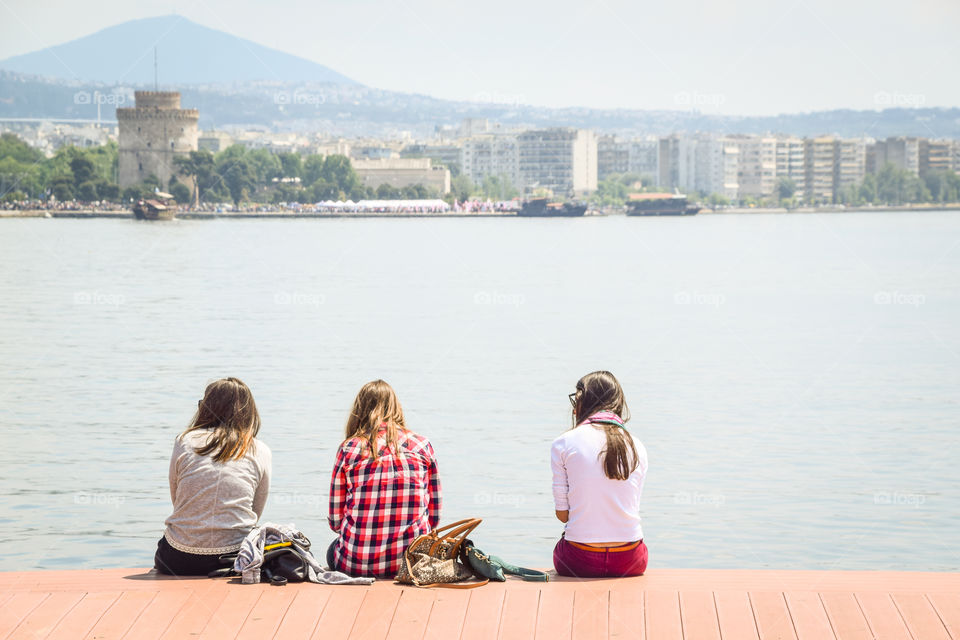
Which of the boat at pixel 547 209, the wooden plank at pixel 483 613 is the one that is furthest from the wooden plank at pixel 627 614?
the boat at pixel 547 209

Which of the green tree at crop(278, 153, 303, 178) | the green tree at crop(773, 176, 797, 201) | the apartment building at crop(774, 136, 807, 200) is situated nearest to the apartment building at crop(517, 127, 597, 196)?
the green tree at crop(773, 176, 797, 201)

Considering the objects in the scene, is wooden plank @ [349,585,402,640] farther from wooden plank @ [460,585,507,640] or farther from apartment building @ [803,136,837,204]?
apartment building @ [803,136,837,204]

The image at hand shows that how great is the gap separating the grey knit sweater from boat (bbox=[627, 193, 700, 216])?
12706 cm

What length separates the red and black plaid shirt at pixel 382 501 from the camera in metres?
4.64

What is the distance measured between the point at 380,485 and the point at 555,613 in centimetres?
77

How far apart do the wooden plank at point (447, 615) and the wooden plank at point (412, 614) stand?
0.07 feet

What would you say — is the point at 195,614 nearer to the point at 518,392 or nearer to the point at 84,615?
the point at 84,615

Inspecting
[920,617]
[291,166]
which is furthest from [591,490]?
[291,166]

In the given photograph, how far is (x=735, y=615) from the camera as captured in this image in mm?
4449

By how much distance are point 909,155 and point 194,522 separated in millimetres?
177765

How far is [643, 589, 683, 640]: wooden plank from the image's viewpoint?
4301 millimetres

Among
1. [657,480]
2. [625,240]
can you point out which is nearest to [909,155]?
[625,240]

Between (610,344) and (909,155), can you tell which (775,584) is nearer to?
(610,344)

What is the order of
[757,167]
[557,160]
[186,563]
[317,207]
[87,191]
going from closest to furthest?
[186,563]
[87,191]
[317,207]
[557,160]
[757,167]
